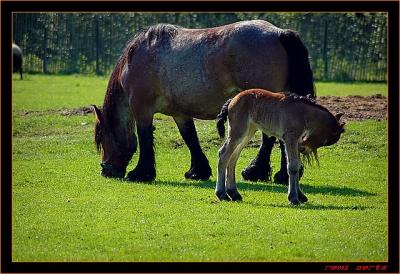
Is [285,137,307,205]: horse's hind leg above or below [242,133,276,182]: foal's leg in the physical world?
above

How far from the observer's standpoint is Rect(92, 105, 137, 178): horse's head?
635 inches

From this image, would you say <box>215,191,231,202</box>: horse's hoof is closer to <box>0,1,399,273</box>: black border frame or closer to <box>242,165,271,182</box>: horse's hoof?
<box>242,165,271,182</box>: horse's hoof

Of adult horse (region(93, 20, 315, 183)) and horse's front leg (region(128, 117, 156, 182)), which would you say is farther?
horse's front leg (region(128, 117, 156, 182))

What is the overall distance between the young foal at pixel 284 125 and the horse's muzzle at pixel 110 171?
11.3 feet

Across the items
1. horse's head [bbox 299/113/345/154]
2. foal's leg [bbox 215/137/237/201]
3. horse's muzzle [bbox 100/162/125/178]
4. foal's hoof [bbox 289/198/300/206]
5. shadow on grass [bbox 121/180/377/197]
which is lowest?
horse's muzzle [bbox 100/162/125/178]

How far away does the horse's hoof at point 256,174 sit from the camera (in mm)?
15273

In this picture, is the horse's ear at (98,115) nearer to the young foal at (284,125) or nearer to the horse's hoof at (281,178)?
the horse's hoof at (281,178)

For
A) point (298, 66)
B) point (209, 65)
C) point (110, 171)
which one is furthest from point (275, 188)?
point (110, 171)

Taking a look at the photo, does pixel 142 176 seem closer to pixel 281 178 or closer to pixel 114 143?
pixel 114 143

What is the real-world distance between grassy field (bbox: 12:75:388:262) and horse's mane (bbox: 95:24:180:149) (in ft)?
3.63

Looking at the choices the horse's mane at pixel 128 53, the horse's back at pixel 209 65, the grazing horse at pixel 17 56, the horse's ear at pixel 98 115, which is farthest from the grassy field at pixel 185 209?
the grazing horse at pixel 17 56

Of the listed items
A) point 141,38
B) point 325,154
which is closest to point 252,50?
point 141,38

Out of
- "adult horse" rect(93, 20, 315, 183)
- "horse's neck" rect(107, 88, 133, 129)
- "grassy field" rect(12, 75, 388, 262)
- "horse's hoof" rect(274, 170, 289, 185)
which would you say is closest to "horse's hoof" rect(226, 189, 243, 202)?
"grassy field" rect(12, 75, 388, 262)

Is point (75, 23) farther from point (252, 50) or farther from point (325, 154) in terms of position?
point (252, 50)
